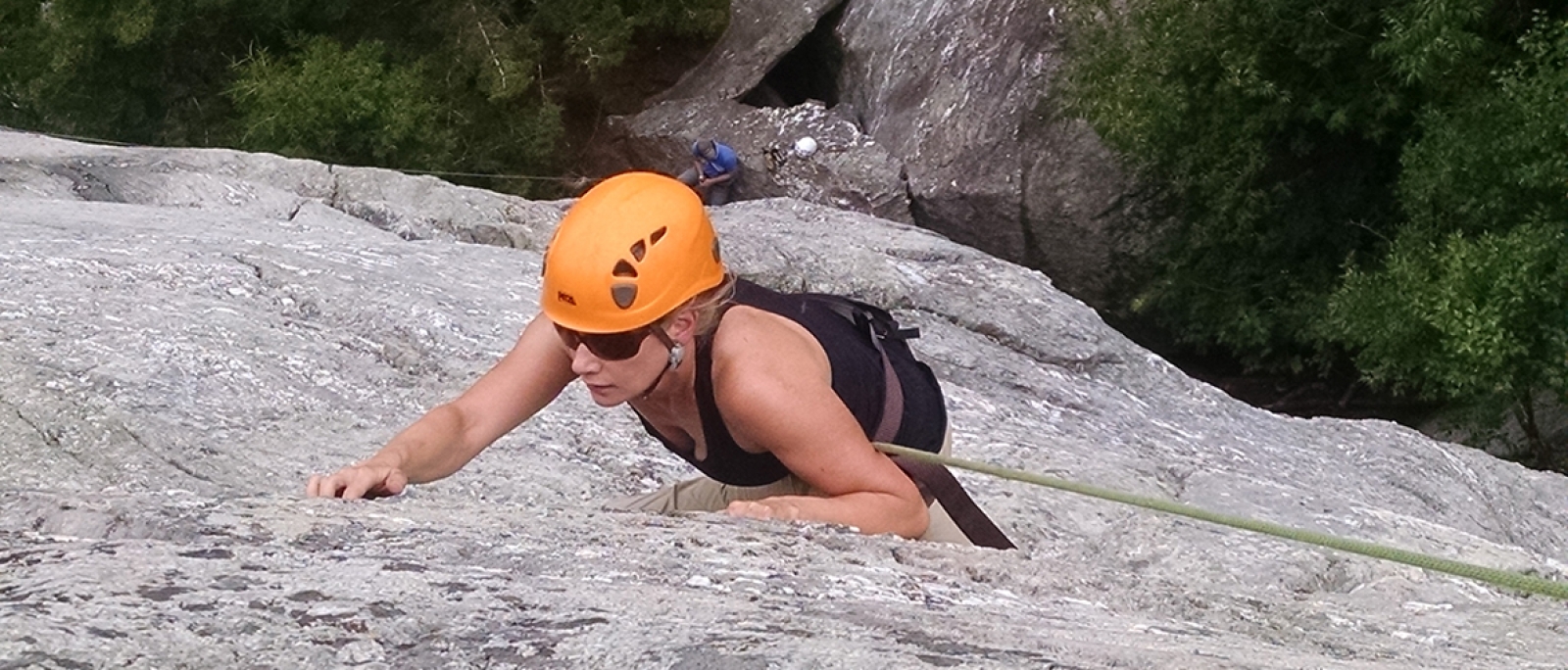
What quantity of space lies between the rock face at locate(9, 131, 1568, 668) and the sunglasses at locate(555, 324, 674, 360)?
0.30 metres

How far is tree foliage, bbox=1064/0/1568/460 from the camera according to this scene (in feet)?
31.9

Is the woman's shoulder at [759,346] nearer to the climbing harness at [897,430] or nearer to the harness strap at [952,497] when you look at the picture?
the climbing harness at [897,430]

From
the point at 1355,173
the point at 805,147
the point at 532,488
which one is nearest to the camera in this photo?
the point at 532,488

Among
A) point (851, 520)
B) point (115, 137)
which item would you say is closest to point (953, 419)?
point (851, 520)

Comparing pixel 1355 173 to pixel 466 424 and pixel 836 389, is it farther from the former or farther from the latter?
pixel 466 424

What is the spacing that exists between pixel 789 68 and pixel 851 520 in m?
15.6

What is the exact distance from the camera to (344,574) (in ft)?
6.47

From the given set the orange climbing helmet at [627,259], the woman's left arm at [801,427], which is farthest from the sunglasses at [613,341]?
the woman's left arm at [801,427]

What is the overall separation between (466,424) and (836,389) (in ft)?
2.29

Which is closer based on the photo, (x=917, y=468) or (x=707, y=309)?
(x=707, y=309)

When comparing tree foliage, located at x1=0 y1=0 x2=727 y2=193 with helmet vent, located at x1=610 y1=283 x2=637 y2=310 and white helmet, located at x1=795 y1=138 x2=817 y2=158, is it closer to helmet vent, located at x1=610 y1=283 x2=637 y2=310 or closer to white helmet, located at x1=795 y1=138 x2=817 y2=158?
white helmet, located at x1=795 y1=138 x2=817 y2=158

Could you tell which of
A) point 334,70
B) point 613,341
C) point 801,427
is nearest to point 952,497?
point 801,427

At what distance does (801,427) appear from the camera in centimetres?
234

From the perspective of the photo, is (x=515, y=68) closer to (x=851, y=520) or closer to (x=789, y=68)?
(x=789, y=68)
